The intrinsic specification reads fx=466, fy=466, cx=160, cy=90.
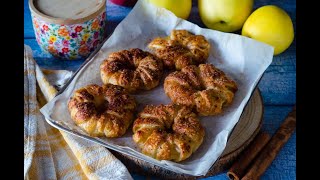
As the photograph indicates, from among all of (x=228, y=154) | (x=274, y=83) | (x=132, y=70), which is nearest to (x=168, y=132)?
(x=228, y=154)

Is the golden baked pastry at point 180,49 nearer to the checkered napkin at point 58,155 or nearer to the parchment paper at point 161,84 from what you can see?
the parchment paper at point 161,84

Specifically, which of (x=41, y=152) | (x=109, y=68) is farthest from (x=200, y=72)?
(x=41, y=152)

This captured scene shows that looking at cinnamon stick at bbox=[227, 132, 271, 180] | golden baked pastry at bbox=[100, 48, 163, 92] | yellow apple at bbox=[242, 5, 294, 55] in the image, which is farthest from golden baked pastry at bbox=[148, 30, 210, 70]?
cinnamon stick at bbox=[227, 132, 271, 180]

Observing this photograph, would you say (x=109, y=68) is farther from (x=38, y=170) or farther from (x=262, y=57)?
(x=262, y=57)

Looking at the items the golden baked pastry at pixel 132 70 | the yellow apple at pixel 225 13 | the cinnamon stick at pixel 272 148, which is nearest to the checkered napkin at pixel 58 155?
the golden baked pastry at pixel 132 70

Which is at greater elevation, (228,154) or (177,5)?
(177,5)

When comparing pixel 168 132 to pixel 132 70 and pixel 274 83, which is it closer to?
pixel 132 70
